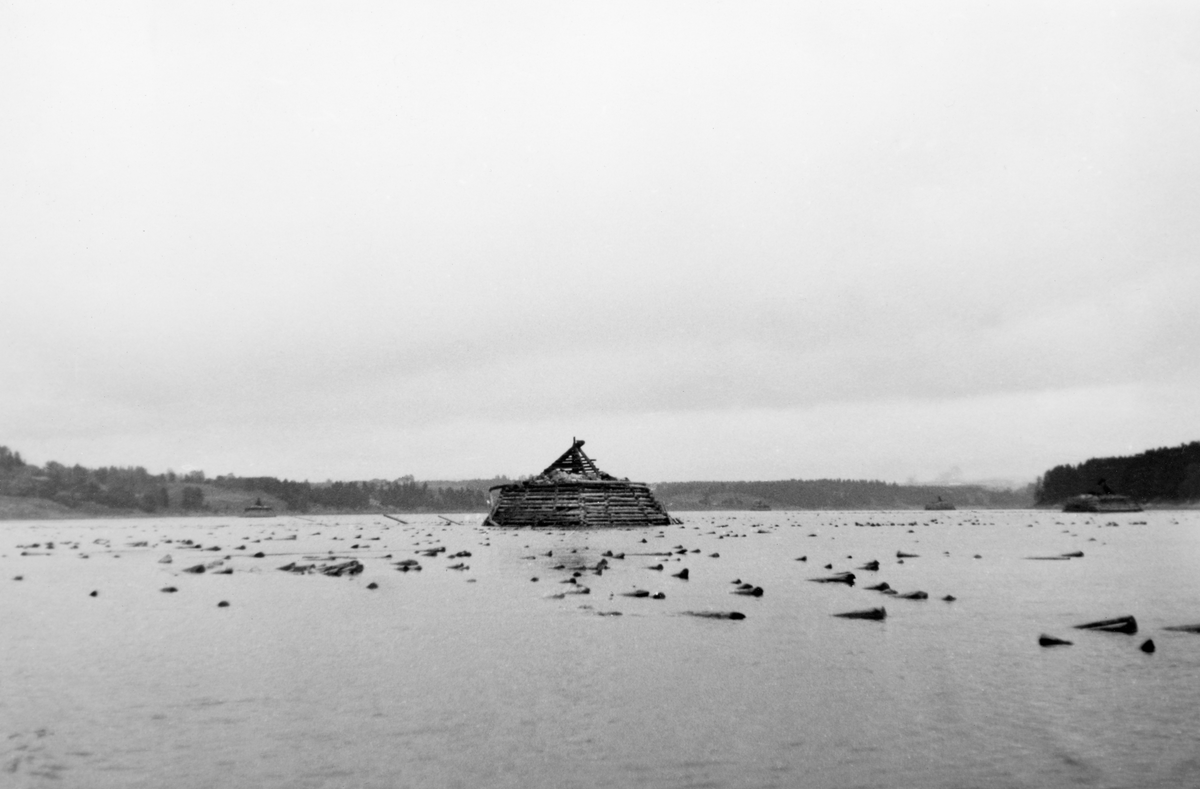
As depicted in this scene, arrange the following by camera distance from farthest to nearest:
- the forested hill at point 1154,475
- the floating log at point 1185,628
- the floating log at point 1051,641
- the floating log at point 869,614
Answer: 1. the forested hill at point 1154,475
2. the floating log at point 869,614
3. the floating log at point 1185,628
4. the floating log at point 1051,641

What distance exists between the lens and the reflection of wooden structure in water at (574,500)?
72.0m

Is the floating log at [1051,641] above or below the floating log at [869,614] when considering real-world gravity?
below

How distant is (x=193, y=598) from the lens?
84.7 feet

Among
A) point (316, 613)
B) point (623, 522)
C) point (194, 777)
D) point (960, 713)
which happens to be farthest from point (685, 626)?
point (623, 522)

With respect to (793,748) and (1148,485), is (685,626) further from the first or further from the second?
(1148,485)

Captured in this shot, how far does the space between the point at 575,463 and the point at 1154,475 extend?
145888 mm

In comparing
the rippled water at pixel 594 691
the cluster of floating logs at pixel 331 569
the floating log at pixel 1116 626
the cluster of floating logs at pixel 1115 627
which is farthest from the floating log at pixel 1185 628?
the cluster of floating logs at pixel 331 569

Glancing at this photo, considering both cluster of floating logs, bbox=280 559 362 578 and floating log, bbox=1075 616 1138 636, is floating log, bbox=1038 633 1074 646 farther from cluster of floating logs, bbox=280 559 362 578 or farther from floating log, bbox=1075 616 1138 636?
cluster of floating logs, bbox=280 559 362 578

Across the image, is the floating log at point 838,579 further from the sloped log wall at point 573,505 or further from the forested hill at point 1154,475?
the forested hill at point 1154,475

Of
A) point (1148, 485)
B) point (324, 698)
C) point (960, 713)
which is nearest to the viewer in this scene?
Result: point (960, 713)

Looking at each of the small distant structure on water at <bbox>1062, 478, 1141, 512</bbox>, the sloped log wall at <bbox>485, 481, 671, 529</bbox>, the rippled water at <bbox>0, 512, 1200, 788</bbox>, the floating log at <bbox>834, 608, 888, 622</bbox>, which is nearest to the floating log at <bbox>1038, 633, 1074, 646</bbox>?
the rippled water at <bbox>0, 512, 1200, 788</bbox>

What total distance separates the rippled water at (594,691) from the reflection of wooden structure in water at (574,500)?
152 feet

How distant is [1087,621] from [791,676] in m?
9.79

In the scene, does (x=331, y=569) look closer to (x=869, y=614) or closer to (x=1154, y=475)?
(x=869, y=614)
